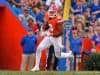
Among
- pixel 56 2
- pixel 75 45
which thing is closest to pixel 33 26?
pixel 56 2

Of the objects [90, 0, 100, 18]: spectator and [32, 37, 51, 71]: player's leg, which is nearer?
[32, 37, 51, 71]: player's leg

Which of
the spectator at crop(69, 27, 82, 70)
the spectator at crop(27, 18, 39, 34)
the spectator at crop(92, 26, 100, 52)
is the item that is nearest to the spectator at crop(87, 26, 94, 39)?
the spectator at crop(92, 26, 100, 52)

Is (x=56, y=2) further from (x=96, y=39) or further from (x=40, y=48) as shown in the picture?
(x=40, y=48)

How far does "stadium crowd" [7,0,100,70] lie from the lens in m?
16.9

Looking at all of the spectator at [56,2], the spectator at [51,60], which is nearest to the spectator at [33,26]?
the spectator at [56,2]

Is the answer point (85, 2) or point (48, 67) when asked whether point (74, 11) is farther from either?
point (48, 67)

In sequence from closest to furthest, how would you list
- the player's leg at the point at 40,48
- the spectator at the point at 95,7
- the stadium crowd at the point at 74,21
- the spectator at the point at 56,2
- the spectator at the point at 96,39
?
the player's leg at the point at 40,48, the stadium crowd at the point at 74,21, the spectator at the point at 96,39, the spectator at the point at 56,2, the spectator at the point at 95,7

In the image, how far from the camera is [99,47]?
16.9m

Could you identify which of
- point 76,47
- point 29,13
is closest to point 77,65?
point 76,47

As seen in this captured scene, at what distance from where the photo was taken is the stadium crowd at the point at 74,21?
1688 cm

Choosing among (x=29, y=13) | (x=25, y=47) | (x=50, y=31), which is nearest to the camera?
(x=50, y=31)

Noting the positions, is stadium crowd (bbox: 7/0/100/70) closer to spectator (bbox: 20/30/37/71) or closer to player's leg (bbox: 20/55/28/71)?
spectator (bbox: 20/30/37/71)

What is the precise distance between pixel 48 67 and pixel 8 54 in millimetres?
4300

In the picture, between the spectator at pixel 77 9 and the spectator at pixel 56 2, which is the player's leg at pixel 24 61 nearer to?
the spectator at pixel 56 2
